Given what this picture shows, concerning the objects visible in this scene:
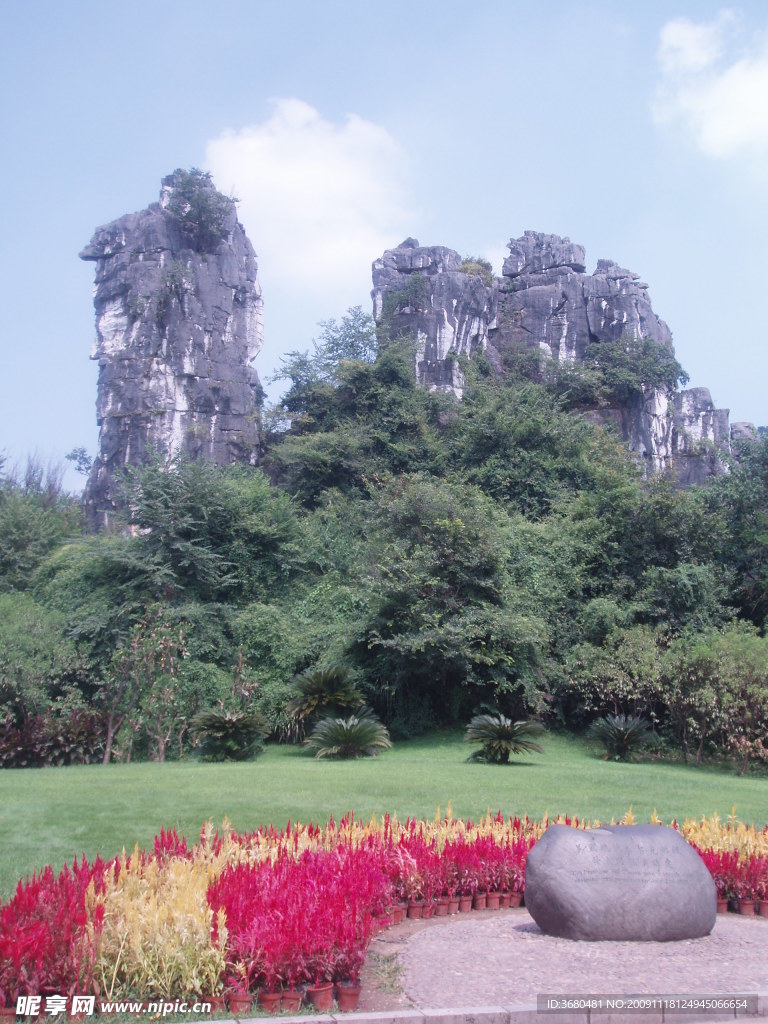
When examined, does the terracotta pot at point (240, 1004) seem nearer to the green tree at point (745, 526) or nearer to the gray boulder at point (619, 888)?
the gray boulder at point (619, 888)

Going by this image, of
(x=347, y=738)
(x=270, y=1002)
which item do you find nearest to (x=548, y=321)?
(x=347, y=738)

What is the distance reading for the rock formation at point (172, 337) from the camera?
37.5 meters

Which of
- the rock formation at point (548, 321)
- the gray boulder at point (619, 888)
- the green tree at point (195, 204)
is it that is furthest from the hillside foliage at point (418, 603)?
the green tree at point (195, 204)

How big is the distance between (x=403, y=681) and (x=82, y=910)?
52.3 ft

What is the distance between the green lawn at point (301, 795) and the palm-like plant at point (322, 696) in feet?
8.23

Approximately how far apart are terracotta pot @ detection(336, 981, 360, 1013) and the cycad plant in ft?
45.6

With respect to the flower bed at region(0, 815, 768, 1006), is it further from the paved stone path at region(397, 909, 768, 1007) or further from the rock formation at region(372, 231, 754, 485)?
the rock formation at region(372, 231, 754, 485)

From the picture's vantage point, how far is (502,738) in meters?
15.3

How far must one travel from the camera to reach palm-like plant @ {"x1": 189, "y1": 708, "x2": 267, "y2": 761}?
16.9m

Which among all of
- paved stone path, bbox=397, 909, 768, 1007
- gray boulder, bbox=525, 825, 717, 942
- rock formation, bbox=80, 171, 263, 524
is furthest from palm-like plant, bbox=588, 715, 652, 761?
rock formation, bbox=80, 171, 263, 524

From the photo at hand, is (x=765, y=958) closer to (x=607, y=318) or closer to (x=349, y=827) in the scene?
(x=349, y=827)

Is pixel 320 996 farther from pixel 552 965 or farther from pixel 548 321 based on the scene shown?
pixel 548 321

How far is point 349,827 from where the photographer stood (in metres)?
7.50

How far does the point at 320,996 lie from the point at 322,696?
46.1ft
